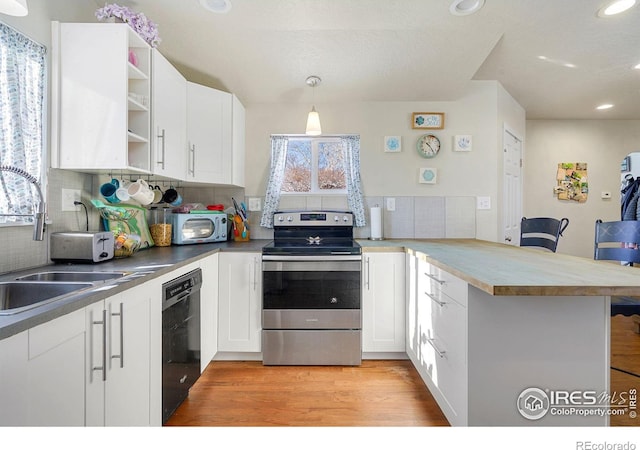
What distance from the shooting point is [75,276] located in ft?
4.64

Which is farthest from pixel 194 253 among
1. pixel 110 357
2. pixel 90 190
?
pixel 110 357

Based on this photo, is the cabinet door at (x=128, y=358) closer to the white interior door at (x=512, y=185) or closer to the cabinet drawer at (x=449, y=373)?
the cabinet drawer at (x=449, y=373)

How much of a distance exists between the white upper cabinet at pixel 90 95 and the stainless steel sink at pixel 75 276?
1.84 feet

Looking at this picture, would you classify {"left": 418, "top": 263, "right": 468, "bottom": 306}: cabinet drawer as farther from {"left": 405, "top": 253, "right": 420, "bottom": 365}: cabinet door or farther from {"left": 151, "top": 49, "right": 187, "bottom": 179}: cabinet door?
{"left": 151, "top": 49, "right": 187, "bottom": 179}: cabinet door

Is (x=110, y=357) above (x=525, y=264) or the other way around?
the other way around

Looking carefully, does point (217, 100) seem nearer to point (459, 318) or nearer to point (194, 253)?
point (194, 253)

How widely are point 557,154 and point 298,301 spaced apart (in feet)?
13.8

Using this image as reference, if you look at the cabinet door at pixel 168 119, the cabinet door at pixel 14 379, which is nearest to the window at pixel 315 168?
the cabinet door at pixel 168 119

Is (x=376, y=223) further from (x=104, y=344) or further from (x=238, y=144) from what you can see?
(x=104, y=344)

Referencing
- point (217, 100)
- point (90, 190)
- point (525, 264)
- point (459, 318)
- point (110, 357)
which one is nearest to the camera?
point (110, 357)

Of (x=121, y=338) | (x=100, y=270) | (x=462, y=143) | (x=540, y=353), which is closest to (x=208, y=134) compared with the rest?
(x=100, y=270)

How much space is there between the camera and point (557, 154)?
445 cm

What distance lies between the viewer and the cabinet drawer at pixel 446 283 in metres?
1.40

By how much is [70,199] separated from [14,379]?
4.12 ft
